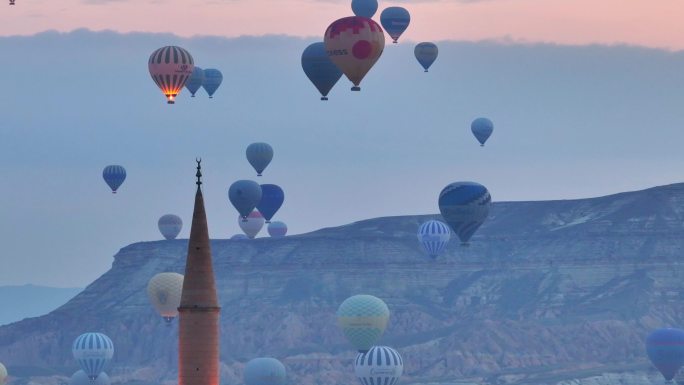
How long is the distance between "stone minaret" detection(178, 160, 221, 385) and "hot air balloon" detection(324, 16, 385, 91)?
6403 cm

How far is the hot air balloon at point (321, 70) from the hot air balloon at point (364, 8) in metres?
29.1

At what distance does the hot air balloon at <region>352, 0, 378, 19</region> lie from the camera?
194375 mm

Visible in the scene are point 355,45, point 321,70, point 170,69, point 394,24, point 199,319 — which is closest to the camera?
point 199,319

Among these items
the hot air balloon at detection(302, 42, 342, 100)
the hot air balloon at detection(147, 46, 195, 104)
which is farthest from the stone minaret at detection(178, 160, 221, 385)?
the hot air balloon at detection(147, 46, 195, 104)

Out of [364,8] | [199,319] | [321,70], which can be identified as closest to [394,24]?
[364,8]

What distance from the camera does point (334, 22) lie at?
484 feet

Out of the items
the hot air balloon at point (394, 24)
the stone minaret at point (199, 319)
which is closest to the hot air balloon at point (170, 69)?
the hot air balloon at point (394, 24)

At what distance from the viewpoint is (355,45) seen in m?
144

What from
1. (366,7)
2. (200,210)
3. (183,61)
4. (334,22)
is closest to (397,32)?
(366,7)

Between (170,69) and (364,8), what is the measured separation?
29044 millimetres

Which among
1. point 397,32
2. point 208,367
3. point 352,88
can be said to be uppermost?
point 397,32

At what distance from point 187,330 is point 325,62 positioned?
286 ft

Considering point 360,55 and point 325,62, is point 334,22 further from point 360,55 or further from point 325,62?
point 325,62

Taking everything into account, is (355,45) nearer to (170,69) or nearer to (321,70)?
(321,70)
